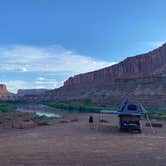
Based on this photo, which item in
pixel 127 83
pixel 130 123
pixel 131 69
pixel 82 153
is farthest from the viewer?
pixel 131 69

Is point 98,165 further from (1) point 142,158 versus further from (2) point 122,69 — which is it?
(2) point 122,69

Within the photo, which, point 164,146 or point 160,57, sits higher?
point 160,57

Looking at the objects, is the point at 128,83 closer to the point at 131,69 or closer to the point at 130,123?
the point at 131,69

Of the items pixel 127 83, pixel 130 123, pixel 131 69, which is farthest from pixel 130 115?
pixel 131 69

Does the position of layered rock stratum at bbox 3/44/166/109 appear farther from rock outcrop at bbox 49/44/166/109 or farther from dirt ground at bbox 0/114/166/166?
dirt ground at bbox 0/114/166/166

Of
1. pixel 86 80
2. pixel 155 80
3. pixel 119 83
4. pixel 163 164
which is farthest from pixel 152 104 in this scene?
pixel 86 80

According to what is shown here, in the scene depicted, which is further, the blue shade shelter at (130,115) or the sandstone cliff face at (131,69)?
the sandstone cliff face at (131,69)

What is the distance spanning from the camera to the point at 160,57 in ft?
367

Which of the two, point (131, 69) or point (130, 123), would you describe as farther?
point (131, 69)

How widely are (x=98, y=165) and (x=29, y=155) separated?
275 centimetres

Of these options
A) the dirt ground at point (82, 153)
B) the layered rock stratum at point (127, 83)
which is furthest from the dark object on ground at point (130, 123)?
the layered rock stratum at point (127, 83)

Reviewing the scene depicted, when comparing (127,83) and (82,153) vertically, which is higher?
(127,83)

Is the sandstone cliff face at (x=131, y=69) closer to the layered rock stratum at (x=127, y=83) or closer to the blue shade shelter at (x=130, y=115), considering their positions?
the layered rock stratum at (x=127, y=83)

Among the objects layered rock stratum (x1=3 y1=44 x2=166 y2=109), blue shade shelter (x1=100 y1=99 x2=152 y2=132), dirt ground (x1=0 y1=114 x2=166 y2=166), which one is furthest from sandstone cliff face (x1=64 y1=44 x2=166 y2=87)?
dirt ground (x1=0 y1=114 x2=166 y2=166)
